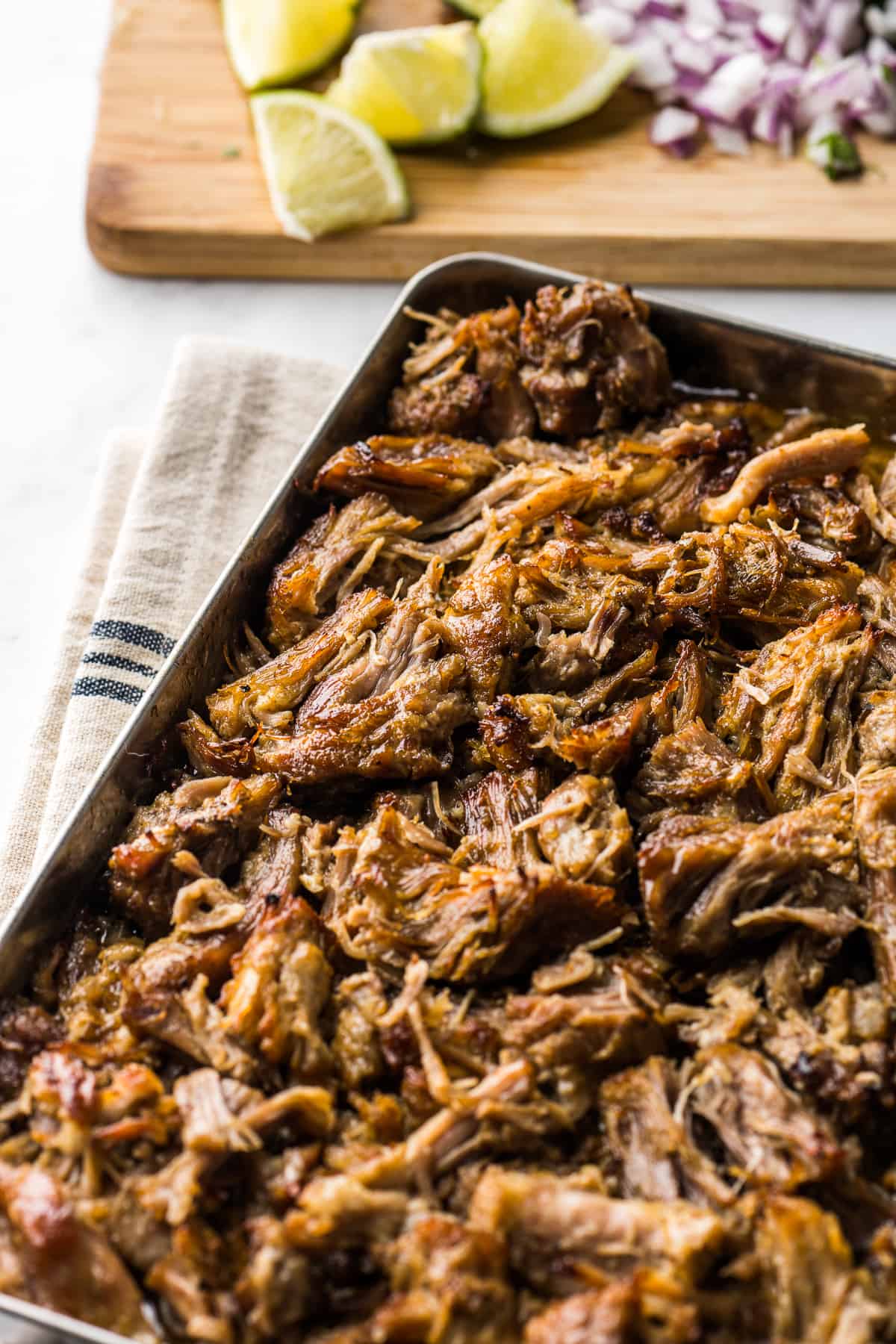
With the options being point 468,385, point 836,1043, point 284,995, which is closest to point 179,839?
point 284,995

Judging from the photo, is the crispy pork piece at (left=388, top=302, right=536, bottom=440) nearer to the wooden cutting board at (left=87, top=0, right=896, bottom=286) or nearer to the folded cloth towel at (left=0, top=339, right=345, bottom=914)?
the folded cloth towel at (left=0, top=339, right=345, bottom=914)

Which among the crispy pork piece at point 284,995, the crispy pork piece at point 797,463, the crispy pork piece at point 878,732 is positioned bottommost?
the crispy pork piece at point 284,995

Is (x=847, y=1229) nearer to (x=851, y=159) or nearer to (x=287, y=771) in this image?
(x=287, y=771)

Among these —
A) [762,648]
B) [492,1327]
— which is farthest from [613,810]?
[492,1327]

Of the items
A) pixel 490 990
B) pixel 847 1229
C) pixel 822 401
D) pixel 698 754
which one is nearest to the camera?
pixel 847 1229

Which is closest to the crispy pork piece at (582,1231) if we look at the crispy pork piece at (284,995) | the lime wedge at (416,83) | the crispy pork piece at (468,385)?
the crispy pork piece at (284,995)

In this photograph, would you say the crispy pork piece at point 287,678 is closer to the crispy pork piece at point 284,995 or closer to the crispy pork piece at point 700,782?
the crispy pork piece at point 284,995
